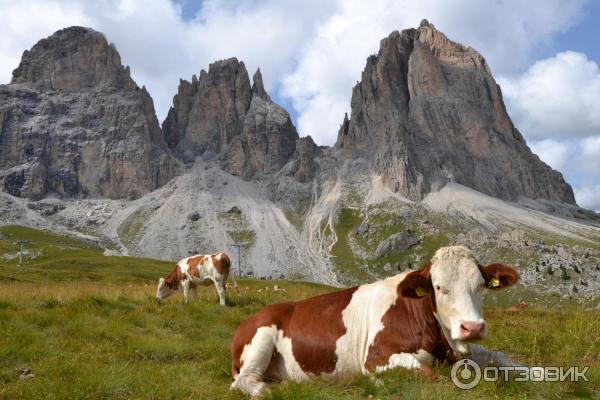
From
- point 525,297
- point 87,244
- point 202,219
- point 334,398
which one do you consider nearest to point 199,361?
point 334,398

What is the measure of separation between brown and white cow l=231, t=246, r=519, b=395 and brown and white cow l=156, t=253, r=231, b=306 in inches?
547

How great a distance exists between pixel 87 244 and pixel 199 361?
180 m

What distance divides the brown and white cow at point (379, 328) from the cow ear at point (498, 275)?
0.01 metres

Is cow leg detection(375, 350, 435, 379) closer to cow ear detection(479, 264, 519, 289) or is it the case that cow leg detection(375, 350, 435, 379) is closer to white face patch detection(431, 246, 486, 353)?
white face patch detection(431, 246, 486, 353)

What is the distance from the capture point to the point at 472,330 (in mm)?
6020

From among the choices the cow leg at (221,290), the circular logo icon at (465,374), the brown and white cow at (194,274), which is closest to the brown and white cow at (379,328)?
the circular logo icon at (465,374)

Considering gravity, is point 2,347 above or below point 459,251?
below

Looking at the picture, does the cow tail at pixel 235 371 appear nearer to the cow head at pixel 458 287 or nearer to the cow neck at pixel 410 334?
the cow neck at pixel 410 334

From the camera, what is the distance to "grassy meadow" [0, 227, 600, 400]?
6.33 meters

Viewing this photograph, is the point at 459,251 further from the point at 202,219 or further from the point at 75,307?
the point at 202,219

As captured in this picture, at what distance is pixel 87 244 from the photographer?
174125 millimetres

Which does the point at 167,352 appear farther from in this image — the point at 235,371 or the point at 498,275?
the point at 498,275

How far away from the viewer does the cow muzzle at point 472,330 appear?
5.99m

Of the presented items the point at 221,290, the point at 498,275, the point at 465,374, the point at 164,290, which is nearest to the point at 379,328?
the point at 465,374
